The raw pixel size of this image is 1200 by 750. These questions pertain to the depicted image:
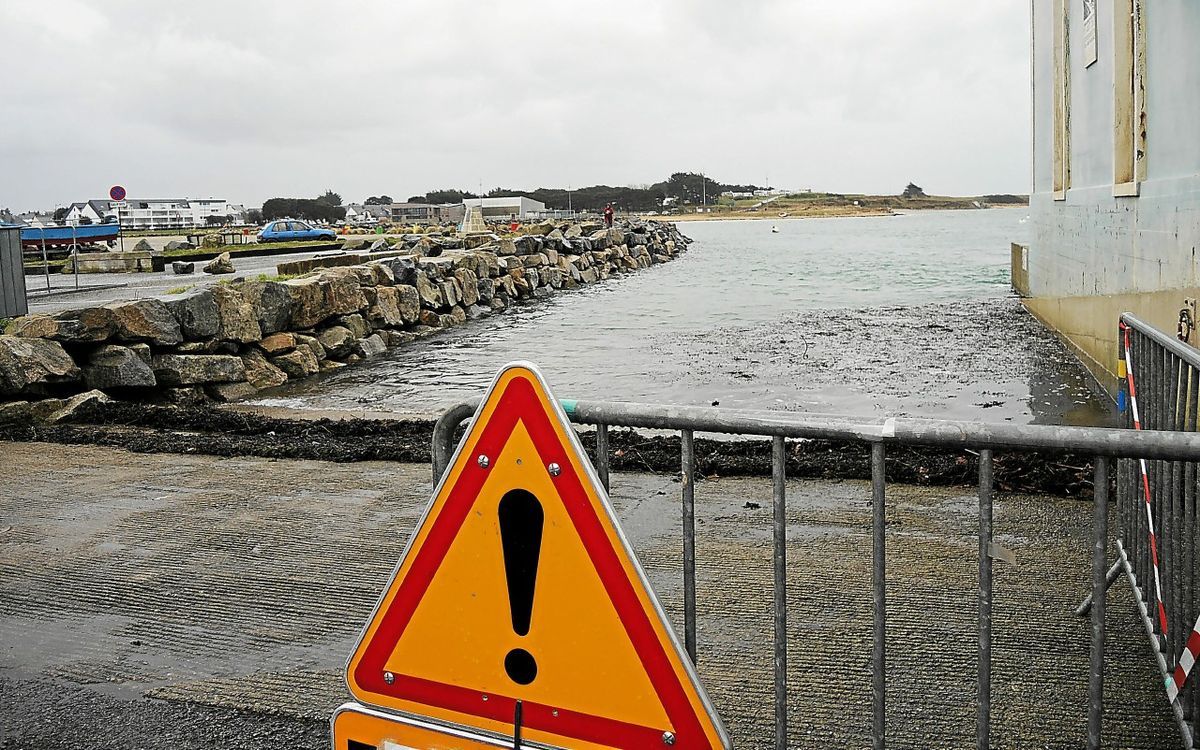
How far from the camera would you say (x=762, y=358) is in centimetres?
1839

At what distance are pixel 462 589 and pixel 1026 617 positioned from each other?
9.93 feet

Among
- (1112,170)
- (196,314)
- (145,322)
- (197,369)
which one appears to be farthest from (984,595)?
(196,314)

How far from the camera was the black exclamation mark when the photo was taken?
9.27 ft

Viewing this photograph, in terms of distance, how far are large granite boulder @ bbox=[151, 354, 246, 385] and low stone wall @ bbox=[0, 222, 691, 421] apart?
0.04 feet

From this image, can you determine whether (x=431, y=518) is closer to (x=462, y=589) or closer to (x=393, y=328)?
(x=462, y=589)

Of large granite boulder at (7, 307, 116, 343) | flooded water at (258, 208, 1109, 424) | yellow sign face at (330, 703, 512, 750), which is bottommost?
flooded water at (258, 208, 1109, 424)

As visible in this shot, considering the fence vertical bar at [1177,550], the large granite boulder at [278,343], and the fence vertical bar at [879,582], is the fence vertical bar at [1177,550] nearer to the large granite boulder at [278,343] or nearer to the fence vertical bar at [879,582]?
the fence vertical bar at [879,582]

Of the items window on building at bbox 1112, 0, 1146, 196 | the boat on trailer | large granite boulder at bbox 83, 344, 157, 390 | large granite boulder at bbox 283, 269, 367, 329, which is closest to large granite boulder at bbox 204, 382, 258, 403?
large granite boulder at bbox 83, 344, 157, 390

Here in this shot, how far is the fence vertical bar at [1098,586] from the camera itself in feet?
9.04

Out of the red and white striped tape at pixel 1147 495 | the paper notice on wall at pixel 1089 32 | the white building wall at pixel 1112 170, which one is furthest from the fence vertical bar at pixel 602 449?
the paper notice on wall at pixel 1089 32

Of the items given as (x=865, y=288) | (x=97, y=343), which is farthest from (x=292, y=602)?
(x=865, y=288)

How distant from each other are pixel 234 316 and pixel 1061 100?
11.8 metres

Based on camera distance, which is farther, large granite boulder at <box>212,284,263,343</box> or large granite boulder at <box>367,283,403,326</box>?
large granite boulder at <box>367,283,403,326</box>

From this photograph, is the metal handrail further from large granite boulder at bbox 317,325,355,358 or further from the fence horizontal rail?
large granite boulder at bbox 317,325,355,358
